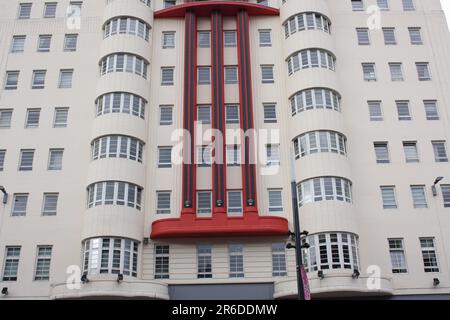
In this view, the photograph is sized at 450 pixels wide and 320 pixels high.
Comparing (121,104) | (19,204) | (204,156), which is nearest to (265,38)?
(204,156)

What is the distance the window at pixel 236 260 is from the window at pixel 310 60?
1269 cm

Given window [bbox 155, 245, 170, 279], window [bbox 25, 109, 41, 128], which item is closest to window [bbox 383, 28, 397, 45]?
window [bbox 155, 245, 170, 279]

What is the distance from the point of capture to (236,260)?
1167 inches

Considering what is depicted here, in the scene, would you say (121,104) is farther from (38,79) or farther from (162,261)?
(162,261)

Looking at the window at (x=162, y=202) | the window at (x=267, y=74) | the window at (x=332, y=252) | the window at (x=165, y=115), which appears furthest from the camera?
the window at (x=267, y=74)

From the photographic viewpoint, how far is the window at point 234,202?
30895 mm

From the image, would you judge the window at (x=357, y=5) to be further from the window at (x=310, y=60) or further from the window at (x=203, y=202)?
the window at (x=203, y=202)

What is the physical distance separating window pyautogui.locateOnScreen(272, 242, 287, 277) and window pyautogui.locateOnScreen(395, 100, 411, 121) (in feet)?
40.2

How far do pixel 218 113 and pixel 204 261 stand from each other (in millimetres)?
9639

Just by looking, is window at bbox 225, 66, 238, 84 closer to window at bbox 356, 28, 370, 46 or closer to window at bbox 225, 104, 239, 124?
window at bbox 225, 104, 239, 124

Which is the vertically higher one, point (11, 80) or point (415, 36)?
point (415, 36)

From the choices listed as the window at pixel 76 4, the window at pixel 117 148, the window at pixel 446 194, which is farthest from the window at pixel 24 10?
the window at pixel 446 194
